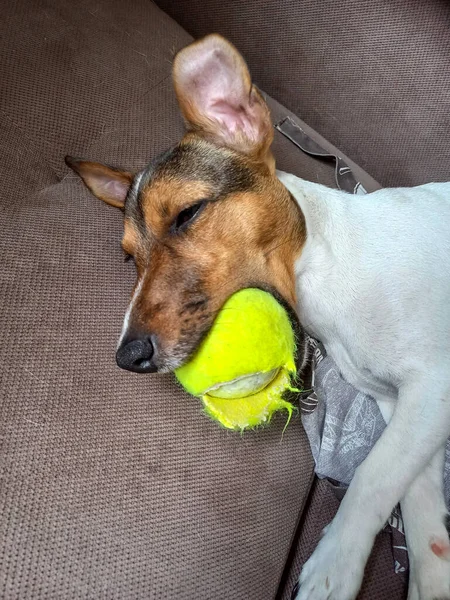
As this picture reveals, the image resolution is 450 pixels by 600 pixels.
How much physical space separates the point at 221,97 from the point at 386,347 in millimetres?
1032

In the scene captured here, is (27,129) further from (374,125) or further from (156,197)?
(374,125)

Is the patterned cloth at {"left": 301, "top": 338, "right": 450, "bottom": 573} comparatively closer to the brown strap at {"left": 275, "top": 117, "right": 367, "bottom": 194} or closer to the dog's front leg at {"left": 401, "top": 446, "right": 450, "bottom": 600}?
the dog's front leg at {"left": 401, "top": 446, "right": 450, "bottom": 600}

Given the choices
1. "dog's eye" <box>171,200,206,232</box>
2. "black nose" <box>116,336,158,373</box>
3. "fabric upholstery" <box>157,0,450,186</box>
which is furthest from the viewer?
"fabric upholstery" <box>157,0,450,186</box>

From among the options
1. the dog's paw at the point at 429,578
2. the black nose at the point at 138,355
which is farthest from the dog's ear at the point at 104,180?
the dog's paw at the point at 429,578

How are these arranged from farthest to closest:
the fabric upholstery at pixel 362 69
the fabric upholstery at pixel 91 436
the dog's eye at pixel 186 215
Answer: the fabric upholstery at pixel 362 69
the dog's eye at pixel 186 215
the fabric upholstery at pixel 91 436

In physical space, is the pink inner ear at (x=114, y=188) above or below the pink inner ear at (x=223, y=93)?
below

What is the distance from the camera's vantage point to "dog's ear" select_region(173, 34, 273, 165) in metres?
1.78

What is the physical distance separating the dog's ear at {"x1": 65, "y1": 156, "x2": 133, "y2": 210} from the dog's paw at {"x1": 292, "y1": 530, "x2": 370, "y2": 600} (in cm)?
142

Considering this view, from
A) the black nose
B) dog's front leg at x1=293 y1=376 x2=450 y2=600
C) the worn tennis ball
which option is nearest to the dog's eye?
the worn tennis ball

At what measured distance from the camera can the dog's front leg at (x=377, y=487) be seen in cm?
164

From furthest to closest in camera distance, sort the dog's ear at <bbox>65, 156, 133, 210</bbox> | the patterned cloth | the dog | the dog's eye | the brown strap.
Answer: the brown strap < the dog's ear at <bbox>65, 156, 133, 210</bbox> < the patterned cloth < the dog's eye < the dog

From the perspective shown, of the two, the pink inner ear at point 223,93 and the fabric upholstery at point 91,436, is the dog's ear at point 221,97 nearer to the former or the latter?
the pink inner ear at point 223,93

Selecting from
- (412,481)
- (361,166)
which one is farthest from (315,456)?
(361,166)

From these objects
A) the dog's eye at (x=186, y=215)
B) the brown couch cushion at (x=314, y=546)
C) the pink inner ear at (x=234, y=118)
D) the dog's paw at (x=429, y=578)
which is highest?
the pink inner ear at (x=234, y=118)
